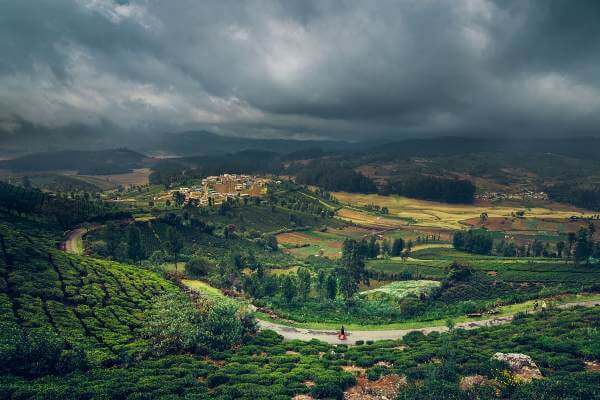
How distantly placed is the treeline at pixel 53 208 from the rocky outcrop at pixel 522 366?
99.8m

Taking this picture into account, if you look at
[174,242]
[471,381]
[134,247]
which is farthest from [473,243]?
[471,381]

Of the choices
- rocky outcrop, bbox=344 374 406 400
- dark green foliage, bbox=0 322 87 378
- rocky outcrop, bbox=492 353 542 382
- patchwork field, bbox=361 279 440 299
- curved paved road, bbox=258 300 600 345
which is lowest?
patchwork field, bbox=361 279 440 299

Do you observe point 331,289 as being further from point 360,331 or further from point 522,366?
point 522,366

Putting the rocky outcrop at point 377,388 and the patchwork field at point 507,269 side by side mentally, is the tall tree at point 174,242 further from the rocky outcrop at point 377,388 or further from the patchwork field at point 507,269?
the rocky outcrop at point 377,388

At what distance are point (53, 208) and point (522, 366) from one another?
119 m

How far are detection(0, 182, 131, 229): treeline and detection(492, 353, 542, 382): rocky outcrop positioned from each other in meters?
99.8

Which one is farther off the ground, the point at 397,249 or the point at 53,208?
the point at 53,208

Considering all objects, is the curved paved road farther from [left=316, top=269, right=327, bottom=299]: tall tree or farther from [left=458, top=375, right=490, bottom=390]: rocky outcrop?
[left=316, top=269, right=327, bottom=299]: tall tree

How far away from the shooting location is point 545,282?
84125 millimetres

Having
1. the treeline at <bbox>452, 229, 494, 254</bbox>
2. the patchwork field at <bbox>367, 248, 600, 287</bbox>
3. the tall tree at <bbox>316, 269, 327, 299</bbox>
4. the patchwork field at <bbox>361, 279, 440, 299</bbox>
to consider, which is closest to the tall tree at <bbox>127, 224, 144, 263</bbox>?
the tall tree at <bbox>316, 269, 327, 299</bbox>

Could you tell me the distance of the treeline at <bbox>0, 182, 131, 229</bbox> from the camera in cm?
9380

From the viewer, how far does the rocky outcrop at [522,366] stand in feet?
101

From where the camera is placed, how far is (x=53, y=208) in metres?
109

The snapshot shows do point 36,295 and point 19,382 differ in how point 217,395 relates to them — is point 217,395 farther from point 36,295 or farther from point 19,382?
point 36,295
